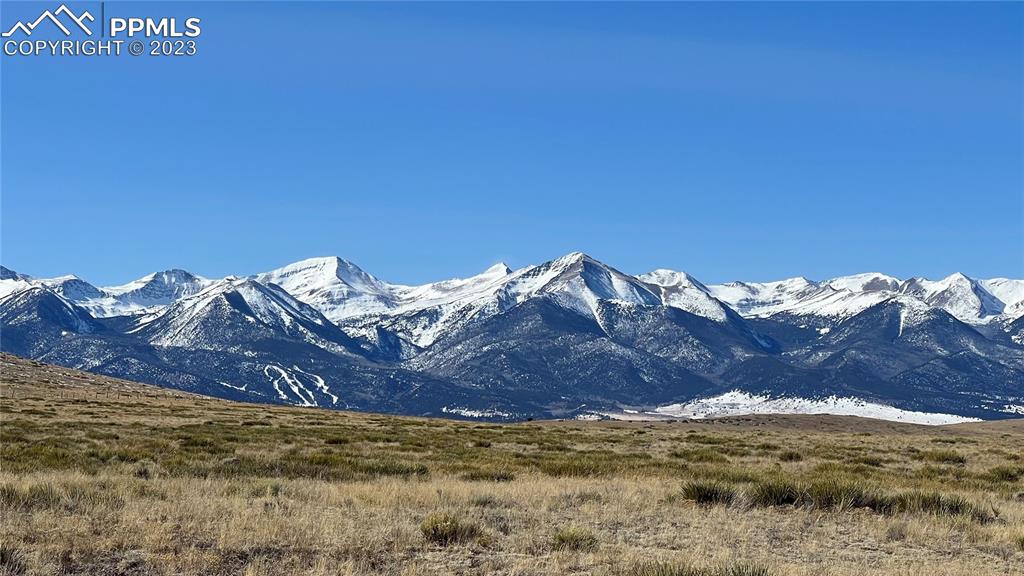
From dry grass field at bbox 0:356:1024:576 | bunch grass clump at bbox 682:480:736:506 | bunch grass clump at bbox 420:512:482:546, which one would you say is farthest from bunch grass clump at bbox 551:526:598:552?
bunch grass clump at bbox 682:480:736:506

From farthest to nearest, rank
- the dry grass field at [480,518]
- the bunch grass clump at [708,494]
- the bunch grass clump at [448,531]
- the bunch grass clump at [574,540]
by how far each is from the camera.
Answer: the bunch grass clump at [708,494] → the bunch grass clump at [448,531] → the bunch grass clump at [574,540] → the dry grass field at [480,518]

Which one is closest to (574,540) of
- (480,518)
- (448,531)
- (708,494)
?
(448,531)

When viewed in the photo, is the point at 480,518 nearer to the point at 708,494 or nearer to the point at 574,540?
the point at 574,540

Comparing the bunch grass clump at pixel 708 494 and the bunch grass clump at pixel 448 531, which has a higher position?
the bunch grass clump at pixel 448 531

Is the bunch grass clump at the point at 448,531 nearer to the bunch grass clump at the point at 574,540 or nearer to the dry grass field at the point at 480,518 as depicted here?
the dry grass field at the point at 480,518

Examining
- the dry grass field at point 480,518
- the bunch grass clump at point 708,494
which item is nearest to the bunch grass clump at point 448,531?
the dry grass field at point 480,518

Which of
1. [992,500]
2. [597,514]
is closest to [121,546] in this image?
[597,514]

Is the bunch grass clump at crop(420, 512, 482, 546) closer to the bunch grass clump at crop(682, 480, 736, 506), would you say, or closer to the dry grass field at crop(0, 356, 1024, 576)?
the dry grass field at crop(0, 356, 1024, 576)

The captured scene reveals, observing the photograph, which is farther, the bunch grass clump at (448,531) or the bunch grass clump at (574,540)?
the bunch grass clump at (448,531)

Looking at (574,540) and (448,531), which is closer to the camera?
(574,540)

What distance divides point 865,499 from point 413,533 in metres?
10.0

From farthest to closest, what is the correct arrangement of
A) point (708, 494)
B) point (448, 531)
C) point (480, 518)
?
1. point (708, 494)
2. point (480, 518)
3. point (448, 531)

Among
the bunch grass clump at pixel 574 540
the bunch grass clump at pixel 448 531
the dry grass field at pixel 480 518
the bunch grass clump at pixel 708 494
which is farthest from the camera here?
the bunch grass clump at pixel 708 494

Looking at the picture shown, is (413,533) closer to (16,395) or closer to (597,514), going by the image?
(597,514)
